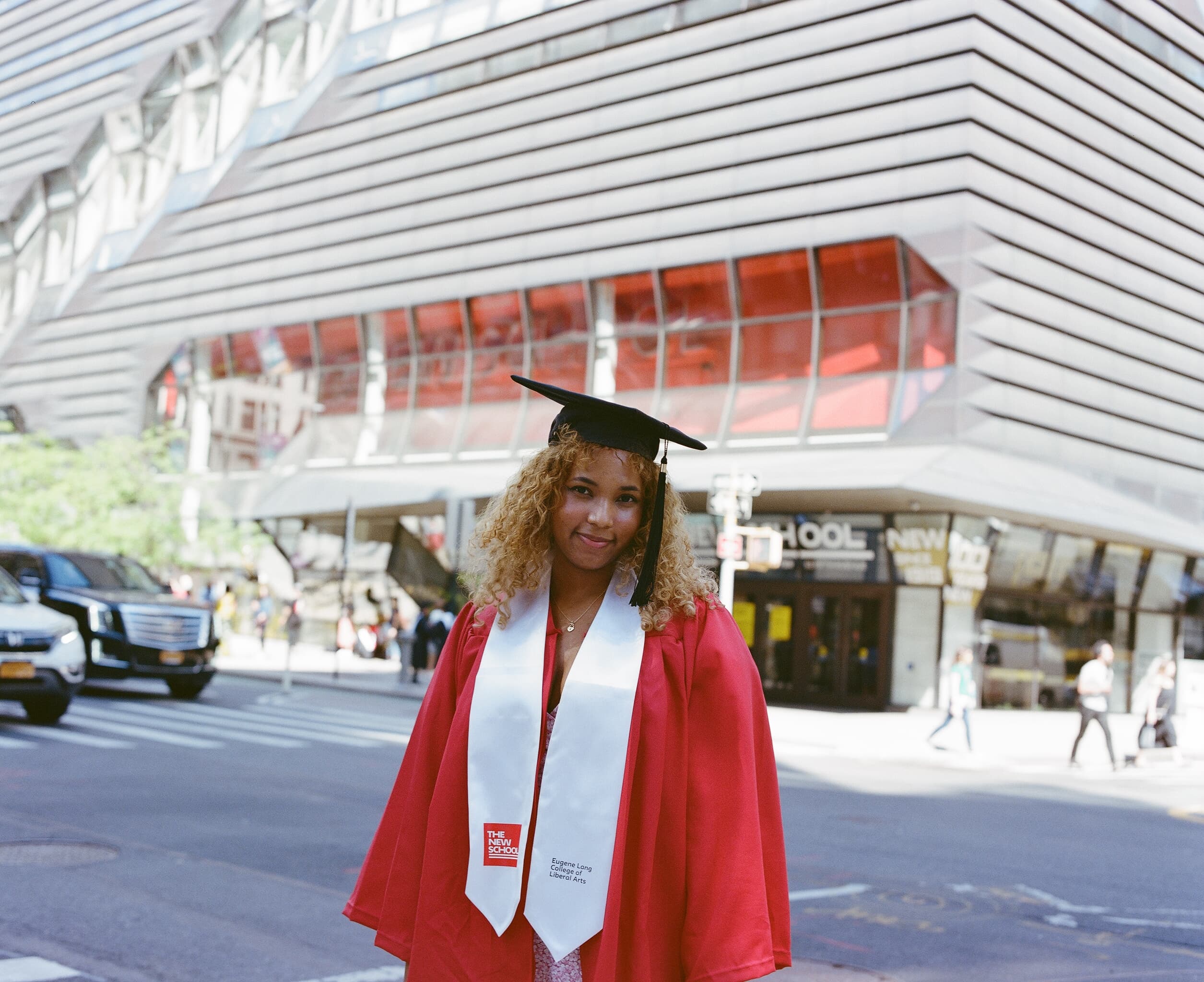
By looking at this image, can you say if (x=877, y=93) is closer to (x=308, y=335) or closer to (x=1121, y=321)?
(x=1121, y=321)

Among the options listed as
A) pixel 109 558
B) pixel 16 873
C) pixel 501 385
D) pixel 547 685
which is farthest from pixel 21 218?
pixel 547 685

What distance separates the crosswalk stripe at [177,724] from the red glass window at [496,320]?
1518 cm

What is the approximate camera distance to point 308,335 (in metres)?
34.9

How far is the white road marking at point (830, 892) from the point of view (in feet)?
24.5

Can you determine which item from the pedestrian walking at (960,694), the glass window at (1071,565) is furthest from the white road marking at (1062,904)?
the glass window at (1071,565)

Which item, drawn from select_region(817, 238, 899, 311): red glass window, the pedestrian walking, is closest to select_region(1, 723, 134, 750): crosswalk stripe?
the pedestrian walking

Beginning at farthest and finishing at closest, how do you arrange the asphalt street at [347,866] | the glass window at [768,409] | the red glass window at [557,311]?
the red glass window at [557,311]
the glass window at [768,409]
the asphalt street at [347,866]

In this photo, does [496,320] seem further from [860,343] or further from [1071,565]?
[1071,565]

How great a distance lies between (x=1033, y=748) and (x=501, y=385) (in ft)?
50.5

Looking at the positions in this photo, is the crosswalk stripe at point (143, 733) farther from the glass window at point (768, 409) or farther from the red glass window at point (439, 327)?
the red glass window at point (439, 327)

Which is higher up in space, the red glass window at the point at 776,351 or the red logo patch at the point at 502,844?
the red glass window at the point at 776,351

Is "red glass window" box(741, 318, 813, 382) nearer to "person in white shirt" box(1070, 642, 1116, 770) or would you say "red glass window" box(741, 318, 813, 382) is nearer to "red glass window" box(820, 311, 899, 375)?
"red glass window" box(820, 311, 899, 375)

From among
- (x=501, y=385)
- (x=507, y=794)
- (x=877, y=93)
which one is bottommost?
(x=507, y=794)

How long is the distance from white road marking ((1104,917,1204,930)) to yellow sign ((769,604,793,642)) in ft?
63.6
